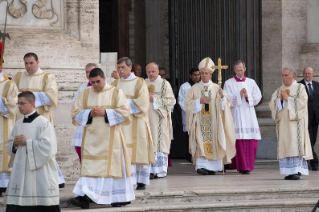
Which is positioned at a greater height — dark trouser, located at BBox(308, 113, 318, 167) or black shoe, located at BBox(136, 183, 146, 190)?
dark trouser, located at BBox(308, 113, 318, 167)

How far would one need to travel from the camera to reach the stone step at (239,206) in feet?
32.7

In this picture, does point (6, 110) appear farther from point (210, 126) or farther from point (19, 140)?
point (210, 126)

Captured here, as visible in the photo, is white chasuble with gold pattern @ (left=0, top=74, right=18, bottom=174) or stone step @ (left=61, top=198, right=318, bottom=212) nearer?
stone step @ (left=61, top=198, right=318, bottom=212)

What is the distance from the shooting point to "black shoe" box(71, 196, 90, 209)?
969 centimetres

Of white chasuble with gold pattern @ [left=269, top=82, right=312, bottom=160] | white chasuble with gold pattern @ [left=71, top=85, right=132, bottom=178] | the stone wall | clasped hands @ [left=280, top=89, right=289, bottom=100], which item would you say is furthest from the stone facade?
white chasuble with gold pattern @ [left=269, top=82, right=312, bottom=160]

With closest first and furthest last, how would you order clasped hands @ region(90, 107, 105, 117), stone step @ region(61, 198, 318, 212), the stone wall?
clasped hands @ region(90, 107, 105, 117) → stone step @ region(61, 198, 318, 212) → the stone wall

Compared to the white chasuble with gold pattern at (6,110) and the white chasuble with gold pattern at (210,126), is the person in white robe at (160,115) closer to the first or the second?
the white chasuble with gold pattern at (210,126)

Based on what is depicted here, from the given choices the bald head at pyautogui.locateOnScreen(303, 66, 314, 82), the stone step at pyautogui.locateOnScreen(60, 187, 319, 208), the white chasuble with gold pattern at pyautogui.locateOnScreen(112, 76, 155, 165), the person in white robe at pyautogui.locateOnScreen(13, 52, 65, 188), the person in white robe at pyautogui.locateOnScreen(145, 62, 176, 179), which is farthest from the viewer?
the bald head at pyautogui.locateOnScreen(303, 66, 314, 82)

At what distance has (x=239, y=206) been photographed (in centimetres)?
1040

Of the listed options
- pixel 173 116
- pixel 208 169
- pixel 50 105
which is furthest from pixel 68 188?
pixel 173 116

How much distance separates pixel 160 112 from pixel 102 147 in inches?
124

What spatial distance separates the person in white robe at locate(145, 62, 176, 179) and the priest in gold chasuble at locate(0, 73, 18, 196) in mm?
2804

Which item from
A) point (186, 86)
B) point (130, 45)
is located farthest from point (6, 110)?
point (130, 45)

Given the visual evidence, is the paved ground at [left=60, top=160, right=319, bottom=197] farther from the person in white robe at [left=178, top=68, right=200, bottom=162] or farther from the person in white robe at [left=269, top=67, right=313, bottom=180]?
the person in white robe at [left=178, top=68, right=200, bottom=162]
